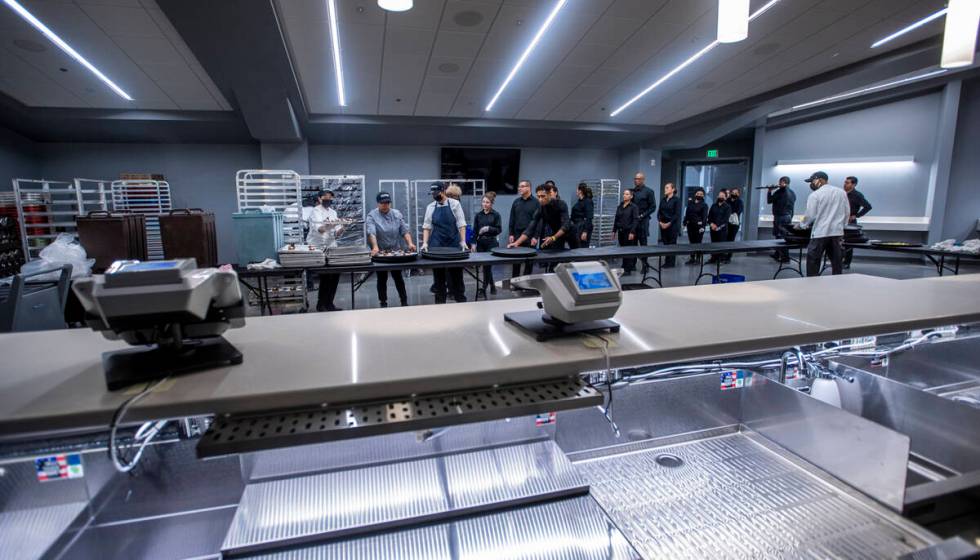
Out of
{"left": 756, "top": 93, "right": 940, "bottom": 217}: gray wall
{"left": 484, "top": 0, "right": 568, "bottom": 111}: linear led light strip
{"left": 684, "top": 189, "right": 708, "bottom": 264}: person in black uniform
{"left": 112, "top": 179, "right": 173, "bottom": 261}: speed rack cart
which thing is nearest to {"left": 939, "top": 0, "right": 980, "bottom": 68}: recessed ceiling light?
{"left": 484, "top": 0, "right": 568, "bottom": 111}: linear led light strip

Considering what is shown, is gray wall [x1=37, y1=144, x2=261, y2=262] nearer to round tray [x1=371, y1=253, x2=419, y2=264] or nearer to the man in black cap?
round tray [x1=371, y1=253, x2=419, y2=264]

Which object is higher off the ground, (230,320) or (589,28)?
(589,28)

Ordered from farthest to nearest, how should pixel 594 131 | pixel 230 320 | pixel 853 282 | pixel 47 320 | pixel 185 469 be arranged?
pixel 594 131 < pixel 47 320 < pixel 853 282 < pixel 185 469 < pixel 230 320

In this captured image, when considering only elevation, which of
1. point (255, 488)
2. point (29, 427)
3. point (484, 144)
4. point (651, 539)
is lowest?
point (651, 539)

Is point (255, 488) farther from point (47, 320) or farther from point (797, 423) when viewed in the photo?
point (47, 320)

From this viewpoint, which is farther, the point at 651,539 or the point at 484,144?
the point at 484,144

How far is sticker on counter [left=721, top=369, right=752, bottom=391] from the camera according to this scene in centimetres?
136

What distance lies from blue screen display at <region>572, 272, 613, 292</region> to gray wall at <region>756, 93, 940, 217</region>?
34.4 feet

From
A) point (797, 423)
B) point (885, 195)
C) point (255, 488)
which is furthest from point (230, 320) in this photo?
point (885, 195)

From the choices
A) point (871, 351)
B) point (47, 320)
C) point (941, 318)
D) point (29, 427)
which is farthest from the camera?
point (47, 320)

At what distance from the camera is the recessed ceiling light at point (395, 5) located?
13.4ft

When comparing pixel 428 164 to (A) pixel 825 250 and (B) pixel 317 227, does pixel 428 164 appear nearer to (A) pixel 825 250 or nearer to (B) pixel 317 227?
(B) pixel 317 227

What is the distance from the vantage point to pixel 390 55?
18.4ft

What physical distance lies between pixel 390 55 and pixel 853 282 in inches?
214
